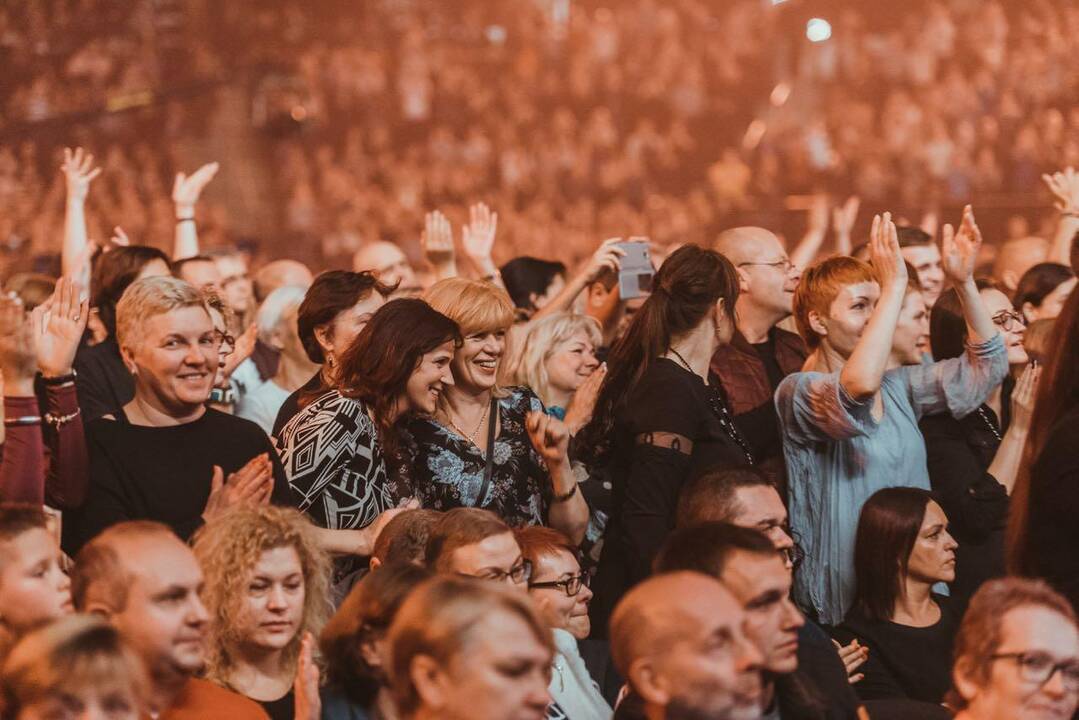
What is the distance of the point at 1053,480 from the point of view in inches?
122

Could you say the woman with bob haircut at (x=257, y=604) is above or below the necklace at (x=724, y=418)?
below

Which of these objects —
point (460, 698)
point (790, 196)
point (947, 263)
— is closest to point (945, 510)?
point (947, 263)

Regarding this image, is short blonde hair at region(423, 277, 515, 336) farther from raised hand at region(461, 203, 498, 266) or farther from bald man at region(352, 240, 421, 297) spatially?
bald man at region(352, 240, 421, 297)

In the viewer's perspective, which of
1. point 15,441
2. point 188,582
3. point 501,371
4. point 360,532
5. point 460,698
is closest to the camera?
point 460,698

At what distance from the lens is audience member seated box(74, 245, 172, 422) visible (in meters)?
4.89

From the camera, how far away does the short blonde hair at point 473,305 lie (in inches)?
172

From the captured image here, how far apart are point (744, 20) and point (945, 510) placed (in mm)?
6316

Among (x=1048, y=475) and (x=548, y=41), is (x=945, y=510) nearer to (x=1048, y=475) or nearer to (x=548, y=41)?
(x=1048, y=475)

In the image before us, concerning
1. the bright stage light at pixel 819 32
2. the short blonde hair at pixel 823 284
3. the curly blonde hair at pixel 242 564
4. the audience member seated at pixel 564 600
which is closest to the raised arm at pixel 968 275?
the short blonde hair at pixel 823 284

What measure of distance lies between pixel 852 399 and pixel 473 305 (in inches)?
37.2

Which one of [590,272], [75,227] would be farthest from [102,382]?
[590,272]

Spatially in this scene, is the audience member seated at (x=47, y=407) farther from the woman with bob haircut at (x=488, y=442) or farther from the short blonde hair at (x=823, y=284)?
the short blonde hair at (x=823, y=284)

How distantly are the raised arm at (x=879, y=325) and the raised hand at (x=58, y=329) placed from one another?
1733mm

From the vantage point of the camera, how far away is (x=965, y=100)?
997 cm
